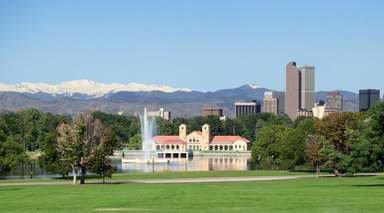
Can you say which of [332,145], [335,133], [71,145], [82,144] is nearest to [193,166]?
[335,133]

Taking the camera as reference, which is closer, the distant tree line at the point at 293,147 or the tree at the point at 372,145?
the tree at the point at 372,145

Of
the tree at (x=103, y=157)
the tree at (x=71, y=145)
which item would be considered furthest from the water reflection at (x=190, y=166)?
the tree at (x=71, y=145)

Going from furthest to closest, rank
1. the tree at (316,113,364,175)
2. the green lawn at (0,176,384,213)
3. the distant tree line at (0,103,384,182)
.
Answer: the tree at (316,113,364,175) < the distant tree line at (0,103,384,182) < the green lawn at (0,176,384,213)

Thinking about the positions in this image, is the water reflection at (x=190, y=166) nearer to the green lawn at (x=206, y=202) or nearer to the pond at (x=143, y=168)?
the pond at (x=143, y=168)

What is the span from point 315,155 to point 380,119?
3236 centimetres

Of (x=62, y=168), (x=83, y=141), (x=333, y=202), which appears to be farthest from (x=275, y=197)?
(x=62, y=168)

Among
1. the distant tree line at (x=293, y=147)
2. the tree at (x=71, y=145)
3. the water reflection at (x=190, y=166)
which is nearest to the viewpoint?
the distant tree line at (x=293, y=147)

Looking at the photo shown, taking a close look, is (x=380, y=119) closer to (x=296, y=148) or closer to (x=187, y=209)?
(x=187, y=209)

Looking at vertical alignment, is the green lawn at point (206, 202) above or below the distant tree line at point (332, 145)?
below

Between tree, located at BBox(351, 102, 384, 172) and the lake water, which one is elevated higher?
tree, located at BBox(351, 102, 384, 172)

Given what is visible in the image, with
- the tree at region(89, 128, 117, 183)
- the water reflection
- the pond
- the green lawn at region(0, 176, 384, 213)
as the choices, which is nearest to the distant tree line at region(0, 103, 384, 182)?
the tree at region(89, 128, 117, 183)

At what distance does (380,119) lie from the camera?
56969mm

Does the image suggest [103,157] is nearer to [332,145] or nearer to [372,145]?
[372,145]

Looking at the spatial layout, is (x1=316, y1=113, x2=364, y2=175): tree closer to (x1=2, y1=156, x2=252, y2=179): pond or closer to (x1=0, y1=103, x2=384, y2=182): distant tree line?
(x1=0, y1=103, x2=384, y2=182): distant tree line
